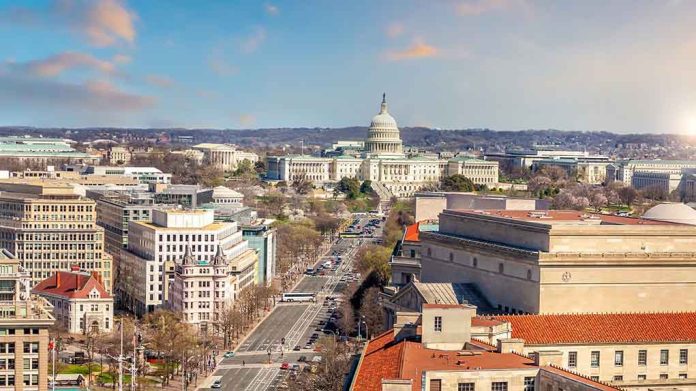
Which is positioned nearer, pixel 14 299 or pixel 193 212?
pixel 14 299

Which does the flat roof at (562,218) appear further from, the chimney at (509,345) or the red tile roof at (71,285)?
the red tile roof at (71,285)

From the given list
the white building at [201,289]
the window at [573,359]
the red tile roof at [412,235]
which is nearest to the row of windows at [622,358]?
the window at [573,359]

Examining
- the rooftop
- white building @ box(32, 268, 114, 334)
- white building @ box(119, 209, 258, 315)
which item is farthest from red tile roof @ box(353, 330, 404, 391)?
white building @ box(119, 209, 258, 315)

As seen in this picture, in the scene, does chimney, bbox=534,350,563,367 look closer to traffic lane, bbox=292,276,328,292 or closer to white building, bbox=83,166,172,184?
traffic lane, bbox=292,276,328,292

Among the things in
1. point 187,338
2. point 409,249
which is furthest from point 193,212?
point 409,249

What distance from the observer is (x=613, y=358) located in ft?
167

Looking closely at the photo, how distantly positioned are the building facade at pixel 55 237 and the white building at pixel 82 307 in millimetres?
11835

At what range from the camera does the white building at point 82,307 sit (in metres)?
96.6

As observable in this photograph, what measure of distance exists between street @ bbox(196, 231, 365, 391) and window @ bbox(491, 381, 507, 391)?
124 feet

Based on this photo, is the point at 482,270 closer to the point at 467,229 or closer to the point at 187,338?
the point at 467,229

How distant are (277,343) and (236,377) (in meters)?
Answer: 13.1

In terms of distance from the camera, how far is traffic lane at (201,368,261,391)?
77.2m

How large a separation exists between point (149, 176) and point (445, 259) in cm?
12449

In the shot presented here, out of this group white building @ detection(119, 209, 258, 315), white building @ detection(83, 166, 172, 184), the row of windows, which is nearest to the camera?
the row of windows
